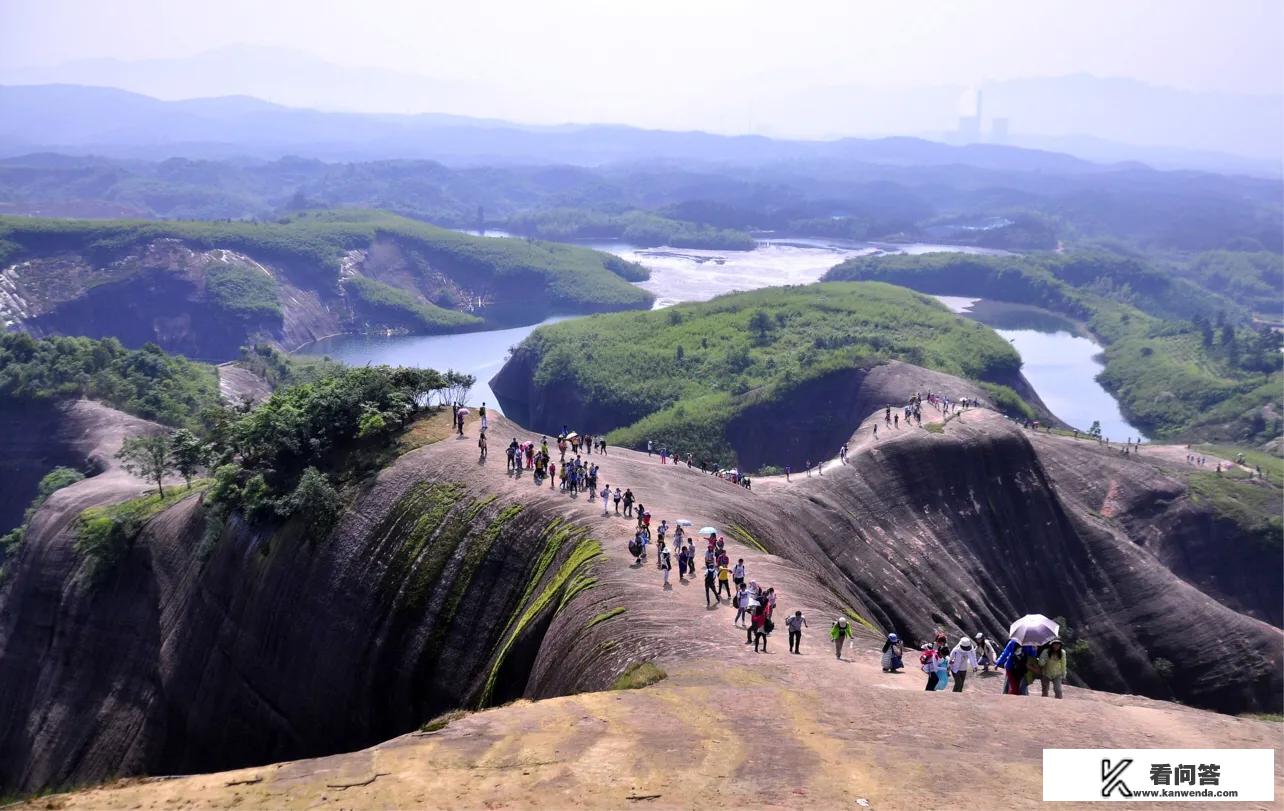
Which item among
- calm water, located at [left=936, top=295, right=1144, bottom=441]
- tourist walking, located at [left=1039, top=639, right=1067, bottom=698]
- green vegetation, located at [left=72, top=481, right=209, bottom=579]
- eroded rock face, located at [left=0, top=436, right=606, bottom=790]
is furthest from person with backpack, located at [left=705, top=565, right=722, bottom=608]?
calm water, located at [left=936, top=295, right=1144, bottom=441]

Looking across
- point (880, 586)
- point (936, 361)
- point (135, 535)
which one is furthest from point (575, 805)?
point (936, 361)

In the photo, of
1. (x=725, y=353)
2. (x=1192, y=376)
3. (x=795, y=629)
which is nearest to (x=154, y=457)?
(x=795, y=629)

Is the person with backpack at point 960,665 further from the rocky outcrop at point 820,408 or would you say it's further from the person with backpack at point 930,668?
the rocky outcrop at point 820,408

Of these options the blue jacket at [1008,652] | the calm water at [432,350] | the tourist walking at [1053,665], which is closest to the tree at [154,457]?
the blue jacket at [1008,652]

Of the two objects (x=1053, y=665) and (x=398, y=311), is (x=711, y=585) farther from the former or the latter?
(x=398, y=311)

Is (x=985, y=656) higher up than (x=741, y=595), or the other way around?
(x=741, y=595)
